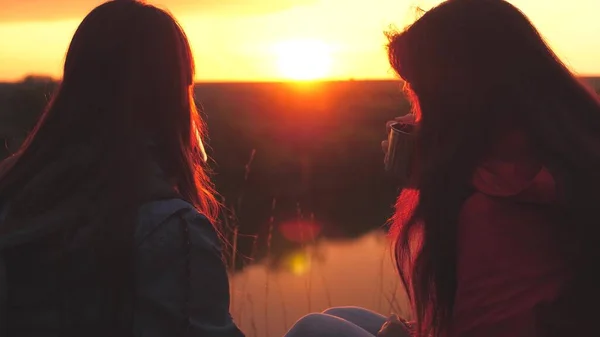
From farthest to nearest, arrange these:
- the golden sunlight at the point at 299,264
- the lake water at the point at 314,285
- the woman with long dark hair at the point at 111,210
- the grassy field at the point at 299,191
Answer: the golden sunlight at the point at 299,264 < the grassy field at the point at 299,191 < the lake water at the point at 314,285 < the woman with long dark hair at the point at 111,210

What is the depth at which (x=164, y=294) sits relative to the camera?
4.77ft

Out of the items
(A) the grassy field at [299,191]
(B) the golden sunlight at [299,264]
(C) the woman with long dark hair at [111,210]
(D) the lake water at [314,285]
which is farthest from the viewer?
(B) the golden sunlight at [299,264]

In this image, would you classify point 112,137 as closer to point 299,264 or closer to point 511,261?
point 511,261

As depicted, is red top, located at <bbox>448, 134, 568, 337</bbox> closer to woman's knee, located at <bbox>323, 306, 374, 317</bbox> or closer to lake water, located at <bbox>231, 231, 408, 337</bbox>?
woman's knee, located at <bbox>323, 306, 374, 317</bbox>

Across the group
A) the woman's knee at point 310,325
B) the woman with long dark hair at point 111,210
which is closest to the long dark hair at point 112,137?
the woman with long dark hair at point 111,210

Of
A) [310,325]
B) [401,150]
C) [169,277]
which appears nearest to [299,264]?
[310,325]

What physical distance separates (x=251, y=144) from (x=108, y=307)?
11424 mm

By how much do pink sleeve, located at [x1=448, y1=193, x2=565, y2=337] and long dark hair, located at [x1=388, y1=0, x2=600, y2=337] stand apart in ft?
0.13

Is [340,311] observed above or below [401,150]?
below

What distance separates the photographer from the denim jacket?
1441mm

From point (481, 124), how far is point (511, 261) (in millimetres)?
286

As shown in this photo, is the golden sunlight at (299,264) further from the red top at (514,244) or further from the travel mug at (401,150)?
the red top at (514,244)

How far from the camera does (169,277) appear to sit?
146 cm

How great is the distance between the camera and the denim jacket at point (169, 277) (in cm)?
144
